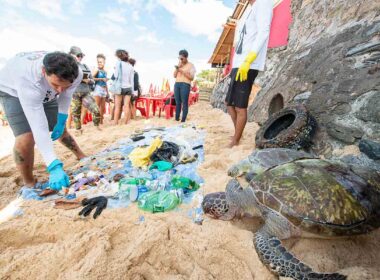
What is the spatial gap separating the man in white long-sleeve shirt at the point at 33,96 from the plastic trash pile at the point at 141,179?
0.22 meters

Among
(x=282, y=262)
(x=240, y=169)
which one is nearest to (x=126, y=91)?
(x=240, y=169)

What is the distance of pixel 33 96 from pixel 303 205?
2125 millimetres

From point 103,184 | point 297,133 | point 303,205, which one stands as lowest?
point 103,184

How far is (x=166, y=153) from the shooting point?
2539 millimetres

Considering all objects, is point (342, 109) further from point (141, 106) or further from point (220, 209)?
point (141, 106)

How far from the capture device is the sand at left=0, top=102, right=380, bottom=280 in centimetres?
101

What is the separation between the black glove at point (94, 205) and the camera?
147 cm

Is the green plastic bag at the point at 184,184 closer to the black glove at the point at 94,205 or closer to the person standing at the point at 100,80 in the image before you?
the black glove at the point at 94,205

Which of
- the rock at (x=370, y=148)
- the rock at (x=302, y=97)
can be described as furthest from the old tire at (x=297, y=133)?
the rock at (x=370, y=148)

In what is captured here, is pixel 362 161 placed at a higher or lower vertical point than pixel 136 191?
higher

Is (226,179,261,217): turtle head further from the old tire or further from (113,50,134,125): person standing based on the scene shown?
(113,50,134,125): person standing

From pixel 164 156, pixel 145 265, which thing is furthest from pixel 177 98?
pixel 145 265

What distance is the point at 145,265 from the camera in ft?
3.47

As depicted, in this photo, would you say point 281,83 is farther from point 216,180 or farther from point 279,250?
point 279,250
